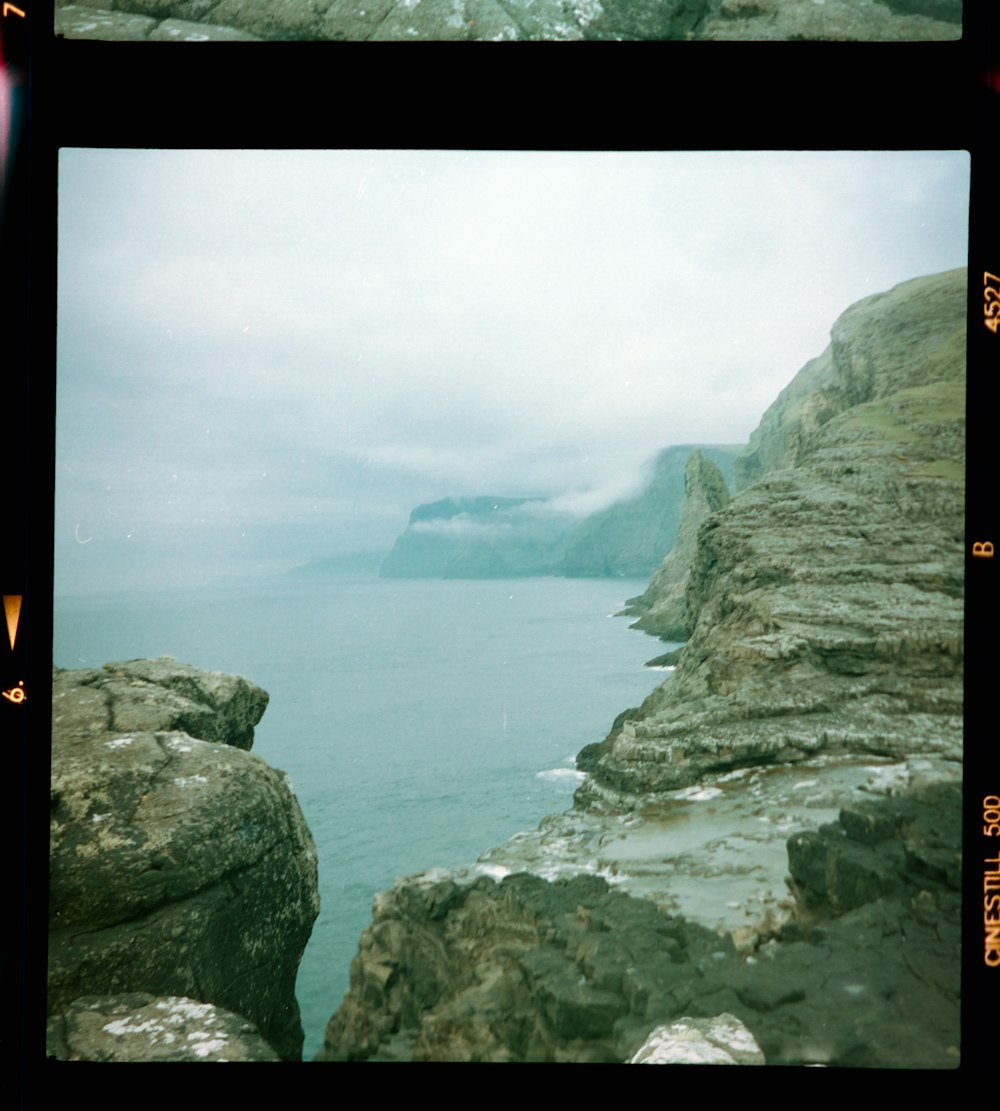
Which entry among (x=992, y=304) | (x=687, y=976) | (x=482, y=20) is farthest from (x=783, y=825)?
(x=482, y=20)

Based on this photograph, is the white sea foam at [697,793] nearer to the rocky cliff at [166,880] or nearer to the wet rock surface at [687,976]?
the wet rock surface at [687,976]

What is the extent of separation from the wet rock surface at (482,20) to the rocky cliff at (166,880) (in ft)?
7.63

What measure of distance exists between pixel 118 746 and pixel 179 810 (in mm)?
344

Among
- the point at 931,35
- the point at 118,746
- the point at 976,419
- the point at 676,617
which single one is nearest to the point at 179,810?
the point at 118,746

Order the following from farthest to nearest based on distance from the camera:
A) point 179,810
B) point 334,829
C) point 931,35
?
point 334,829
point 179,810
point 931,35

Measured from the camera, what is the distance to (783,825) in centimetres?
253

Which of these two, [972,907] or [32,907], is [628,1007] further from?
[32,907]

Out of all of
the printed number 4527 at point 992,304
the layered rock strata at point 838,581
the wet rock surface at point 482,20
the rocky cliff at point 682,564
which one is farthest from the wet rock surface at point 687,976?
the wet rock surface at point 482,20

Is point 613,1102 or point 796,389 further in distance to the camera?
point 796,389

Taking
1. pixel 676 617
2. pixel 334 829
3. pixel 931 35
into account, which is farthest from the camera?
pixel 676 617

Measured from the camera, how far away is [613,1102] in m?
2.26

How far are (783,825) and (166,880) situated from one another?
7.41 feet

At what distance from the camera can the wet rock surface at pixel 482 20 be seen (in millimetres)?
2270

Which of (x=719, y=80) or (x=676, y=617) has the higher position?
(x=719, y=80)
